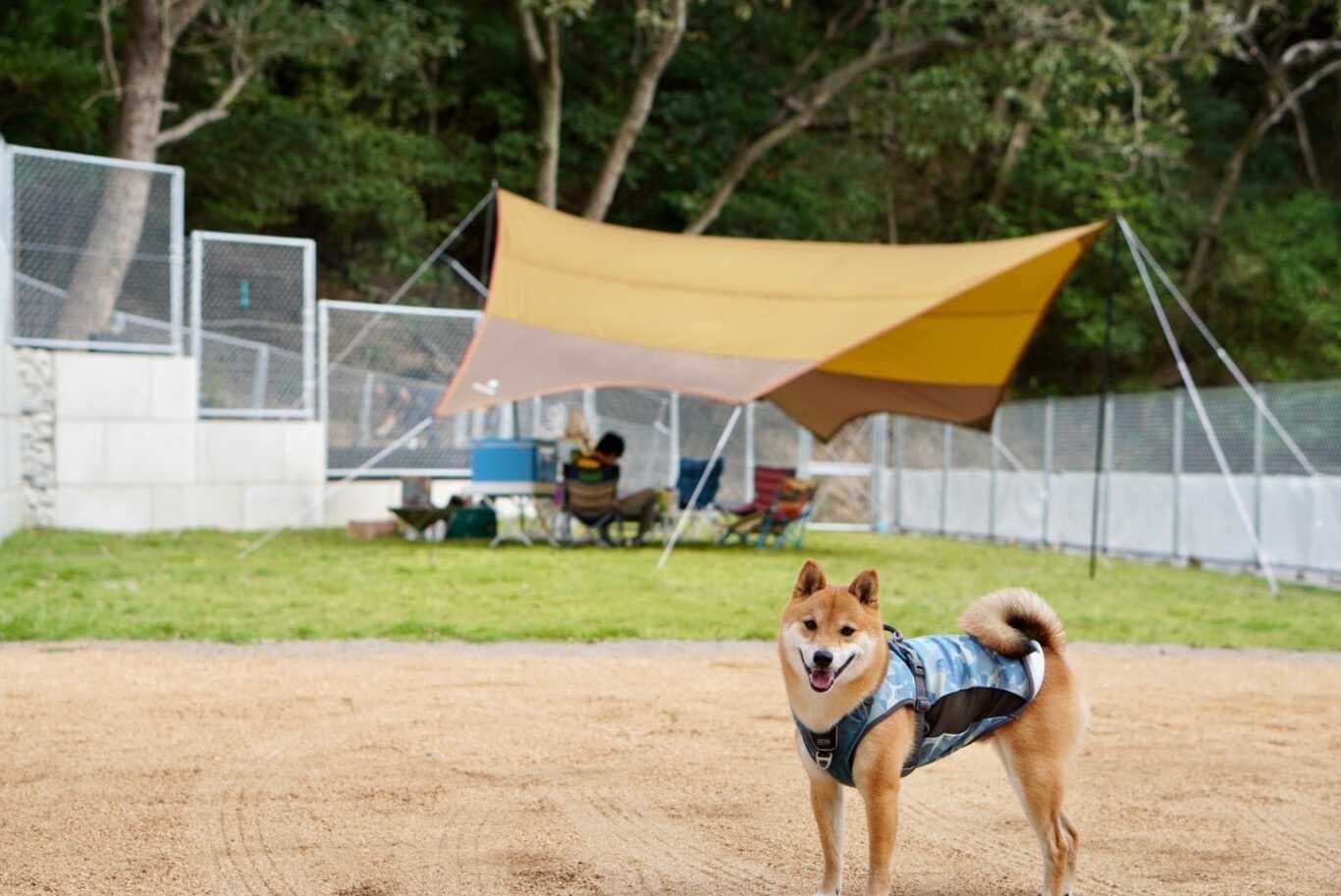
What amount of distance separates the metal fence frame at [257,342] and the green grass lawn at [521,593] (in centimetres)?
192

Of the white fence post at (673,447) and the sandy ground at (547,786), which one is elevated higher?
the white fence post at (673,447)

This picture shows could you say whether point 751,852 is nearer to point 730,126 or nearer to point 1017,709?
point 1017,709

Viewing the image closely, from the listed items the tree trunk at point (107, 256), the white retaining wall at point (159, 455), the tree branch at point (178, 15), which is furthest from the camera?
the tree branch at point (178, 15)

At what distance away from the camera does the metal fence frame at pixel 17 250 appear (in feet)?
50.5

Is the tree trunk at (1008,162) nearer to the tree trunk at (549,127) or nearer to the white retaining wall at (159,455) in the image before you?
the tree trunk at (549,127)

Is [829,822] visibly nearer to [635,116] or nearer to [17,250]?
[17,250]

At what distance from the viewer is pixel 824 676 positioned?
376 cm

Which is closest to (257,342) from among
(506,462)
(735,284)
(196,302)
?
(196,302)

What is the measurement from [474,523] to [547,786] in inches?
470

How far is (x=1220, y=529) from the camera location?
16438 mm

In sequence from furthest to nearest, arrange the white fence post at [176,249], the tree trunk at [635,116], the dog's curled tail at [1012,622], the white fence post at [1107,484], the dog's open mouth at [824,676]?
the tree trunk at [635,116]
the white fence post at [1107,484]
the white fence post at [176,249]
the dog's curled tail at [1012,622]
the dog's open mouth at [824,676]

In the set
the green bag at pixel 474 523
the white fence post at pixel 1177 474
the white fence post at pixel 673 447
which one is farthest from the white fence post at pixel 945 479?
the green bag at pixel 474 523

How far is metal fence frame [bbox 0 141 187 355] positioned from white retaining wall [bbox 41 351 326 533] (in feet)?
0.42

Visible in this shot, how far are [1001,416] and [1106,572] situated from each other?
606cm
